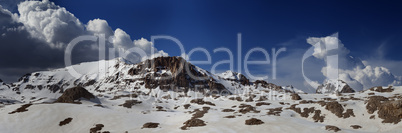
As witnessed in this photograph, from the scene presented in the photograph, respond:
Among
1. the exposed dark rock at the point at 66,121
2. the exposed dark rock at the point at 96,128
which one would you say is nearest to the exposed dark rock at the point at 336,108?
the exposed dark rock at the point at 96,128

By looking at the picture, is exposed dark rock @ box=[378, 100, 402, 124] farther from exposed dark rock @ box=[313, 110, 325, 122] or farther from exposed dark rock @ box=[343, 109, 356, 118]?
exposed dark rock @ box=[313, 110, 325, 122]

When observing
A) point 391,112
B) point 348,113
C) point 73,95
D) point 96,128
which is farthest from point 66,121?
point 391,112

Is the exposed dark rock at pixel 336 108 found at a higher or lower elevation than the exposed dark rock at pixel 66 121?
higher

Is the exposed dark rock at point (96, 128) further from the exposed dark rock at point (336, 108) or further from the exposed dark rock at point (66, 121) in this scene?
the exposed dark rock at point (336, 108)

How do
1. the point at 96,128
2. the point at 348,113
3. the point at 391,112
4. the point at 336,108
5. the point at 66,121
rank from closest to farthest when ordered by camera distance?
the point at 391,112 → the point at 96,128 → the point at 66,121 → the point at 348,113 → the point at 336,108

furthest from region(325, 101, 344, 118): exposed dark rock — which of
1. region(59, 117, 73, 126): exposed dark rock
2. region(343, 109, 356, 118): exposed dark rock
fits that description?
region(59, 117, 73, 126): exposed dark rock

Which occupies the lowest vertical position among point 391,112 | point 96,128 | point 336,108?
point 96,128

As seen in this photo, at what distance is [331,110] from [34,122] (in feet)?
228

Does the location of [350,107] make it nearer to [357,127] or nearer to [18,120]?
[357,127]

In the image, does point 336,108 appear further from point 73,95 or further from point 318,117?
point 73,95

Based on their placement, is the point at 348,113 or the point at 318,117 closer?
the point at 348,113

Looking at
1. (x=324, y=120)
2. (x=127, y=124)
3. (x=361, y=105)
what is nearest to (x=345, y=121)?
(x=324, y=120)

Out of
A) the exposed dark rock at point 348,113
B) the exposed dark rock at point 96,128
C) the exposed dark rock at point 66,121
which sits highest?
the exposed dark rock at point 348,113

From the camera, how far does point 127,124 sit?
43750mm
